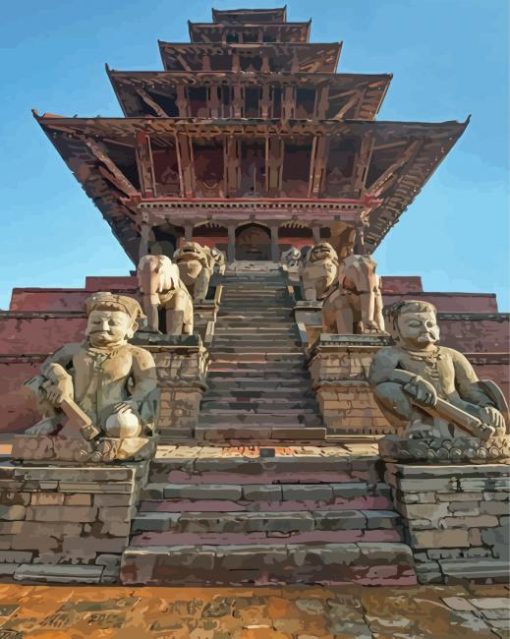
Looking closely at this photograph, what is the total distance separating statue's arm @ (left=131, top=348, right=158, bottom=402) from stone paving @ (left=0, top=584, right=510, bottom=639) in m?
1.53

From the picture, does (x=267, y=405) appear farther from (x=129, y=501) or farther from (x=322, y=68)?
(x=322, y=68)

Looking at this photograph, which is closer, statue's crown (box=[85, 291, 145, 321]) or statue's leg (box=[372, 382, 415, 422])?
statue's leg (box=[372, 382, 415, 422])

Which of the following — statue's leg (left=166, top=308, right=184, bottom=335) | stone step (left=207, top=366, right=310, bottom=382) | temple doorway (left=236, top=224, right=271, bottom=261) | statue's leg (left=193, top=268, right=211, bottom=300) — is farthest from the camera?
temple doorway (left=236, top=224, right=271, bottom=261)

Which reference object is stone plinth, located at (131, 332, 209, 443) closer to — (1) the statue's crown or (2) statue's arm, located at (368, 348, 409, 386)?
(1) the statue's crown

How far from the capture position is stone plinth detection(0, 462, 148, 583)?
301 centimetres

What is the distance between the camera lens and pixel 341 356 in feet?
20.6

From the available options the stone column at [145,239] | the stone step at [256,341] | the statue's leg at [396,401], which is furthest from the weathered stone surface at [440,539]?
the stone column at [145,239]

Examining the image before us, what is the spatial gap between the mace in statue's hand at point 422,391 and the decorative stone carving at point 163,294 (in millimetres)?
4052

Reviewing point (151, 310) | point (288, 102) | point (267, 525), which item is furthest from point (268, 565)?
point (288, 102)

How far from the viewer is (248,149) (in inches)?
727

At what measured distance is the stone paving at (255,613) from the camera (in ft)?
7.66

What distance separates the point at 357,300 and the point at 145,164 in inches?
515

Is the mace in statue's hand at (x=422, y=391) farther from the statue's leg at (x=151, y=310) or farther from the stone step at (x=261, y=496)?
the statue's leg at (x=151, y=310)

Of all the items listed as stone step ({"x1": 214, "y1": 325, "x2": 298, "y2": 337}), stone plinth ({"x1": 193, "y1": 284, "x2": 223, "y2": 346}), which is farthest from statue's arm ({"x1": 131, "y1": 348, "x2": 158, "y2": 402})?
stone step ({"x1": 214, "y1": 325, "x2": 298, "y2": 337})
